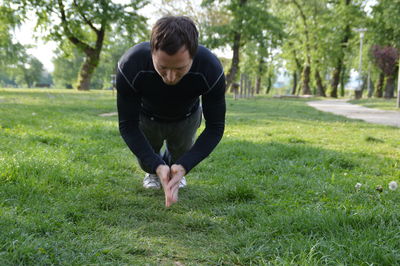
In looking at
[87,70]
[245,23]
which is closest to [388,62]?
[245,23]

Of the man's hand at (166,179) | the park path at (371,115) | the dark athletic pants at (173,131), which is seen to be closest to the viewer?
the man's hand at (166,179)

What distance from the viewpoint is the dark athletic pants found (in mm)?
3240

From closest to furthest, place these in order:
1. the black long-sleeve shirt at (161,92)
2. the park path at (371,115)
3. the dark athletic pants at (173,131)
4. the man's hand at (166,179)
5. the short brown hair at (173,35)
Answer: the short brown hair at (173,35) < the man's hand at (166,179) < the black long-sleeve shirt at (161,92) < the dark athletic pants at (173,131) < the park path at (371,115)

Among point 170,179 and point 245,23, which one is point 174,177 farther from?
point 245,23

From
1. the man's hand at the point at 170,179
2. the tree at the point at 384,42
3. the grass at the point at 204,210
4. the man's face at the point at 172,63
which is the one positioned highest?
the tree at the point at 384,42

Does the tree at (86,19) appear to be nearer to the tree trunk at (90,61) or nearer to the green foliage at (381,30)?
the tree trunk at (90,61)

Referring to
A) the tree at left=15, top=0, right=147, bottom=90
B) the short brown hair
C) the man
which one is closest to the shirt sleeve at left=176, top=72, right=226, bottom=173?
the man

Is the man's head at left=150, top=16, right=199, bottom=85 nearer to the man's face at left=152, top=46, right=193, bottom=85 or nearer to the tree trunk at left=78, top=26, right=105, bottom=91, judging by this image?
the man's face at left=152, top=46, right=193, bottom=85

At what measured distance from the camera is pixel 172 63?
216 cm

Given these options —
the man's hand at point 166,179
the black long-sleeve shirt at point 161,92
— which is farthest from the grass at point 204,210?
the black long-sleeve shirt at point 161,92

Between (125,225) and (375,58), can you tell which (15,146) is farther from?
(375,58)

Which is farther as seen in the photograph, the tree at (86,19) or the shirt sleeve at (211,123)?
the tree at (86,19)

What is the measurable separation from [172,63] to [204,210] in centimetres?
133

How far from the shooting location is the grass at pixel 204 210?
2139 millimetres
